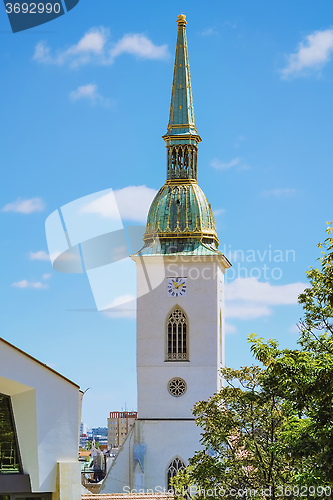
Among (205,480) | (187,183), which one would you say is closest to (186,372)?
(187,183)

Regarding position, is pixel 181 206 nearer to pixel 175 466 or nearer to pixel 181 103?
pixel 181 103

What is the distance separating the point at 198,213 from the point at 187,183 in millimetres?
2258

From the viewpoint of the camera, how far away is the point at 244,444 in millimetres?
31891

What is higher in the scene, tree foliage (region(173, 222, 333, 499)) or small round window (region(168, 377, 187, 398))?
small round window (region(168, 377, 187, 398))

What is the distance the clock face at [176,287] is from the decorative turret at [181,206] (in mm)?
1824

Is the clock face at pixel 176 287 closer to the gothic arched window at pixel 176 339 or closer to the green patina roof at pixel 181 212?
the gothic arched window at pixel 176 339

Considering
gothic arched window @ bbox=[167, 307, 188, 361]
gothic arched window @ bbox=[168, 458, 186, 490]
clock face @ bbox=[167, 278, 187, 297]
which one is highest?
clock face @ bbox=[167, 278, 187, 297]

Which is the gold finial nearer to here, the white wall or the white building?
the white wall

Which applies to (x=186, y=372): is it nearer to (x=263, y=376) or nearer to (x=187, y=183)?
(x=187, y=183)

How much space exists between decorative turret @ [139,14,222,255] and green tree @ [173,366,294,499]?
3063 centimetres

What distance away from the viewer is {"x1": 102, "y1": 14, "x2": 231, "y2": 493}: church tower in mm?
61406

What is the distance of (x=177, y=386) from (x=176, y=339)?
2.96 m

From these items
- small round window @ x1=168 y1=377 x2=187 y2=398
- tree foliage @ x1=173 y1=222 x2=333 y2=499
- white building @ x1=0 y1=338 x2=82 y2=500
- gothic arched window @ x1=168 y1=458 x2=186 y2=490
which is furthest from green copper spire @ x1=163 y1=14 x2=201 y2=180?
white building @ x1=0 y1=338 x2=82 y2=500

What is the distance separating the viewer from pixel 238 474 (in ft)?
102
